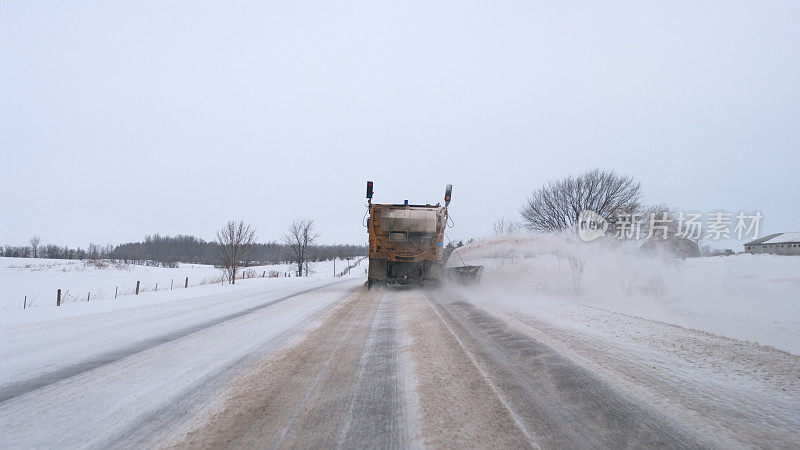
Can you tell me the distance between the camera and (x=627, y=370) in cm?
387

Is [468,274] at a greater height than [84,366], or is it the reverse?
[468,274]

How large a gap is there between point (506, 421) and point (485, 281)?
13.7 metres

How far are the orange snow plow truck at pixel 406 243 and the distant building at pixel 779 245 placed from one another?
148 feet

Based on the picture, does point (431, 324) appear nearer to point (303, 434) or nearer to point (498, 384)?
point (498, 384)

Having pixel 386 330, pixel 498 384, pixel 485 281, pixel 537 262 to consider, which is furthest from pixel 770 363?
pixel 537 262

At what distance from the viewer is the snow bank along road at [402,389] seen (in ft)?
8.33

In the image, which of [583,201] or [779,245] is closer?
[583,201]

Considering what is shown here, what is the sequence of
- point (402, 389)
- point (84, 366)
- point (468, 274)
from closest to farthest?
point (402, 389) → point (84, 366) → point (468, 274)

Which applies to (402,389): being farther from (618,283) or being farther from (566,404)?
(618,283)

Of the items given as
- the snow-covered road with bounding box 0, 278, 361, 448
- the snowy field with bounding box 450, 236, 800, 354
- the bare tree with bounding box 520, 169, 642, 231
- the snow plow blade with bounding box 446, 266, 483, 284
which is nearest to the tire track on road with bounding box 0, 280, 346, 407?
the snow-covered road with bounding box 0, 278, 361, 448

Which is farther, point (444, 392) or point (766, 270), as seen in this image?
point (766, 270)

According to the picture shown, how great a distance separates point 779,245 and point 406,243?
56.3 metres

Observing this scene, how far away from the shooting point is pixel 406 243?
537 inches

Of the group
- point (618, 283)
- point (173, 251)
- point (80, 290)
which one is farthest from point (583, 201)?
point (173, 251)
